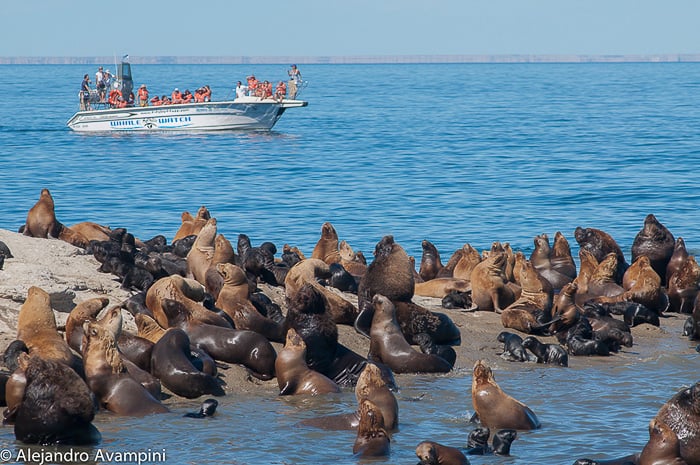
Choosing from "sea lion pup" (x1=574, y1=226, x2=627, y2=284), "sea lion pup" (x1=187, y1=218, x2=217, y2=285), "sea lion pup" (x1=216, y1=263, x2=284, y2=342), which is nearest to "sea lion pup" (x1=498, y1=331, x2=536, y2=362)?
"sea lion pup" (x1=216, y1=263, x2=284, y2=342)

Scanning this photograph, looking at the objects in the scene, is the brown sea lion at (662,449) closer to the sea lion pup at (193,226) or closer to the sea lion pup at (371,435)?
the sea lion pup at (371,435)

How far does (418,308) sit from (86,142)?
40.2m

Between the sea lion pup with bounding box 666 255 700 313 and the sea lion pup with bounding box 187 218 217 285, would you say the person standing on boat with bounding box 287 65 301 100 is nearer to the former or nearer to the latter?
the sea lion pup with bounding box 187 218 217 285

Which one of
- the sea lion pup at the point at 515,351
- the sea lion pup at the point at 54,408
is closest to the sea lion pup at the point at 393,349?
A: the sea lion pup at the point at 515,351

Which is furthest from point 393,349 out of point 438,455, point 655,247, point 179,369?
point 655,247

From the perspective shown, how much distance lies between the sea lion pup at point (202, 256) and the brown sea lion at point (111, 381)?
3.67 metres

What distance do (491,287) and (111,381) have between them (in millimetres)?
5575

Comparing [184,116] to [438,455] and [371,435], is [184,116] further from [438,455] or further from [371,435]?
[438,455]

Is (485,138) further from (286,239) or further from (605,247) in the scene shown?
(605,247)

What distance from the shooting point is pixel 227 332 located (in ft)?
32.4

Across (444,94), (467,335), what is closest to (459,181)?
(467,335)

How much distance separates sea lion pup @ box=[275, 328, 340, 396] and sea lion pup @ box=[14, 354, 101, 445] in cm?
202

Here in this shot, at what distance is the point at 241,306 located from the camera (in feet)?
35.6

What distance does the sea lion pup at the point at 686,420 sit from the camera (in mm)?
7215
